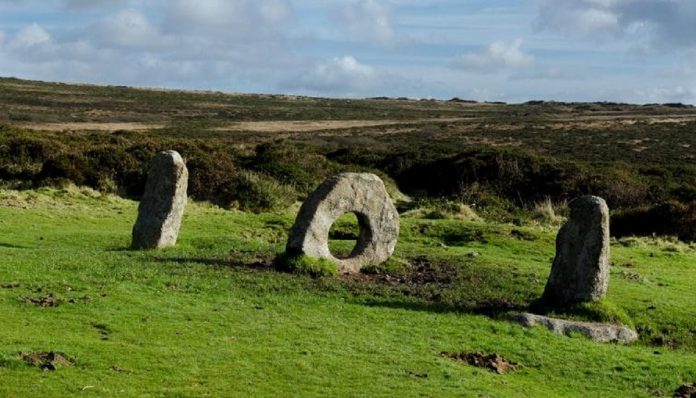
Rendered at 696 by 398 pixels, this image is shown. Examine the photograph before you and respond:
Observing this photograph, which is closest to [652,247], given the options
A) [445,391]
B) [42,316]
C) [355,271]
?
[355,271]

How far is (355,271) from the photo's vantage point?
23.5m

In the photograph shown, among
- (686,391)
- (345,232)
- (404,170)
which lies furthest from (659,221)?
(686,391)

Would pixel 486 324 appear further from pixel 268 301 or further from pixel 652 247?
pixel 652 247

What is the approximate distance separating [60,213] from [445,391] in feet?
81.2

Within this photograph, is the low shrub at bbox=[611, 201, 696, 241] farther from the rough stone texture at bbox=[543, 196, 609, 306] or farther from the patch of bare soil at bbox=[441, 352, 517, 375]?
the patch of bare soil at bbox=[441, 352, 517, 375]

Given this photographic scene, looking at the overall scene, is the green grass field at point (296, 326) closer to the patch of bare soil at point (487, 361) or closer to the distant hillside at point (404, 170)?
the patch of bare soil at point (487, 361)

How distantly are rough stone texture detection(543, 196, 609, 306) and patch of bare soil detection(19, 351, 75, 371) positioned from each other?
38.2 ft

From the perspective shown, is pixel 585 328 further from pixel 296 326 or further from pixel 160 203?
pixel 160 203

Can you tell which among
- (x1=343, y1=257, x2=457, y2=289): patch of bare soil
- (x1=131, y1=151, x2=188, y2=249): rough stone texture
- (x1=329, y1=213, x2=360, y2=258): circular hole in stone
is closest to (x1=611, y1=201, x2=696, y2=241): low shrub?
(x1=329, y1=213, x2=360, y2=258): circular hole in stone

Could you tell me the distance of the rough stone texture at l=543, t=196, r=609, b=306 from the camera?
19.3 m

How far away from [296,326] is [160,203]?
442 inches

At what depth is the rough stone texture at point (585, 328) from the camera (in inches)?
713

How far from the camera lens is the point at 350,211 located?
2361 centimetres

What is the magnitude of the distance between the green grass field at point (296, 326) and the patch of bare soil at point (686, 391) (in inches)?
7.5
